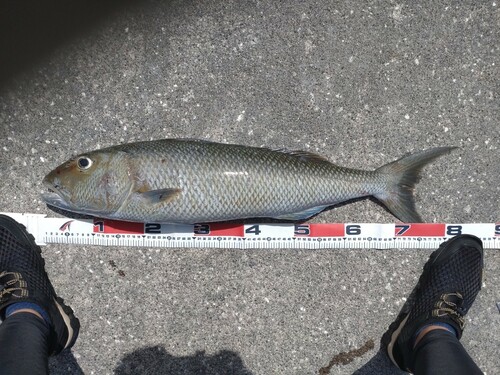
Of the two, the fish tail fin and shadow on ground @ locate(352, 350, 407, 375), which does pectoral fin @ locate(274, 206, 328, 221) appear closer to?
the fish tail fin

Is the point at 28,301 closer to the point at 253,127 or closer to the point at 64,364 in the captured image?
the point at 64,364

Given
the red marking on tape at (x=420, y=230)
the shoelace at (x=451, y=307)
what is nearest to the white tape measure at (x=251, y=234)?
the red marking on tape at (x=420, y=230)

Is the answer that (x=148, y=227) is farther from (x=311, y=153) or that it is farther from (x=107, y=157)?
(x=311, y=153)

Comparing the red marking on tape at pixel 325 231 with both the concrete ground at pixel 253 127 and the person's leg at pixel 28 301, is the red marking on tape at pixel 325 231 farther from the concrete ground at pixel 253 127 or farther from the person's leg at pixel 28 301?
the person's leg at pixel 28 301

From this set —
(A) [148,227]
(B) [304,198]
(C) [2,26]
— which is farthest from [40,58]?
(B) [304,198]

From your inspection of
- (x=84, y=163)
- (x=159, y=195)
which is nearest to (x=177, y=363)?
(x=159, y=195)

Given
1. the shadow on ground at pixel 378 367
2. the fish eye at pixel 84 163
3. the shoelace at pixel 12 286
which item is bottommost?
the shadow on ground at pixel 378 367
